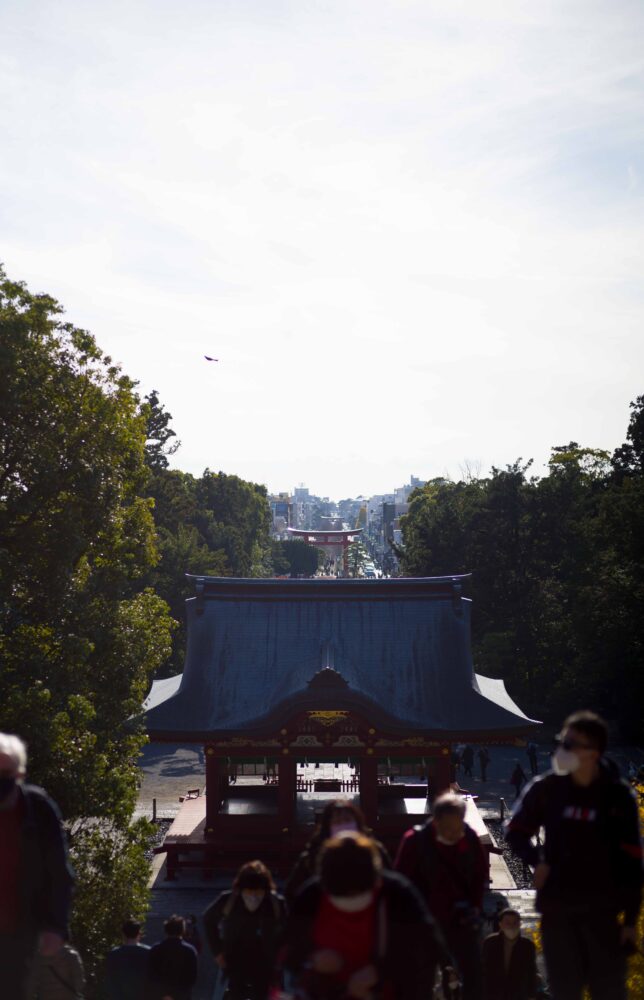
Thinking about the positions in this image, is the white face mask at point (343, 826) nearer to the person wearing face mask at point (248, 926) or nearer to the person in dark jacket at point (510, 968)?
the person wearing face mask at point (248, 926)

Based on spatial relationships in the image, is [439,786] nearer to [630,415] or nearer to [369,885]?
[369,885]

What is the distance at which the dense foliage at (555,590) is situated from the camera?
4156cm

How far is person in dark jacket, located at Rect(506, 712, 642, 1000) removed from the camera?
5879 mm

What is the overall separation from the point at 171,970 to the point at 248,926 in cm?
171

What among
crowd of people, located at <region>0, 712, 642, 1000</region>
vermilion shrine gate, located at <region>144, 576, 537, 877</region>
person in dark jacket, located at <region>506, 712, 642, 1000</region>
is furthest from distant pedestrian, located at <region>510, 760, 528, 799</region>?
person in dark jacket, located at <region>506, 712, 642, 1000</region>

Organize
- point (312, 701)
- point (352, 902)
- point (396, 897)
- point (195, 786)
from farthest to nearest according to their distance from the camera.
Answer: point (195, 786)
point (312, 701)
point (396, 897)
point (352, 902)

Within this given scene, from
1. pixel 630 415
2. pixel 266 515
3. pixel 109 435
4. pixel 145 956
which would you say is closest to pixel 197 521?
pixel 630 415

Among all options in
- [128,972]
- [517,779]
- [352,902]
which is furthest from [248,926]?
[517,779]

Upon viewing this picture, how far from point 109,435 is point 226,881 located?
537 inches

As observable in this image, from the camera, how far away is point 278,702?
25.0m

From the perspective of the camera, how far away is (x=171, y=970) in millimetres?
8047

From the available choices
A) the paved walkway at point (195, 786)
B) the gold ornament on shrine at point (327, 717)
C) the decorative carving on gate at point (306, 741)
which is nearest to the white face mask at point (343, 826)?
the paved walkway at point (195, 786)

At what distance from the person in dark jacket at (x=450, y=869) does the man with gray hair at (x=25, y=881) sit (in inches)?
79.7

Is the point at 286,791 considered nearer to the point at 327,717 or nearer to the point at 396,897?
the point at 327,717
